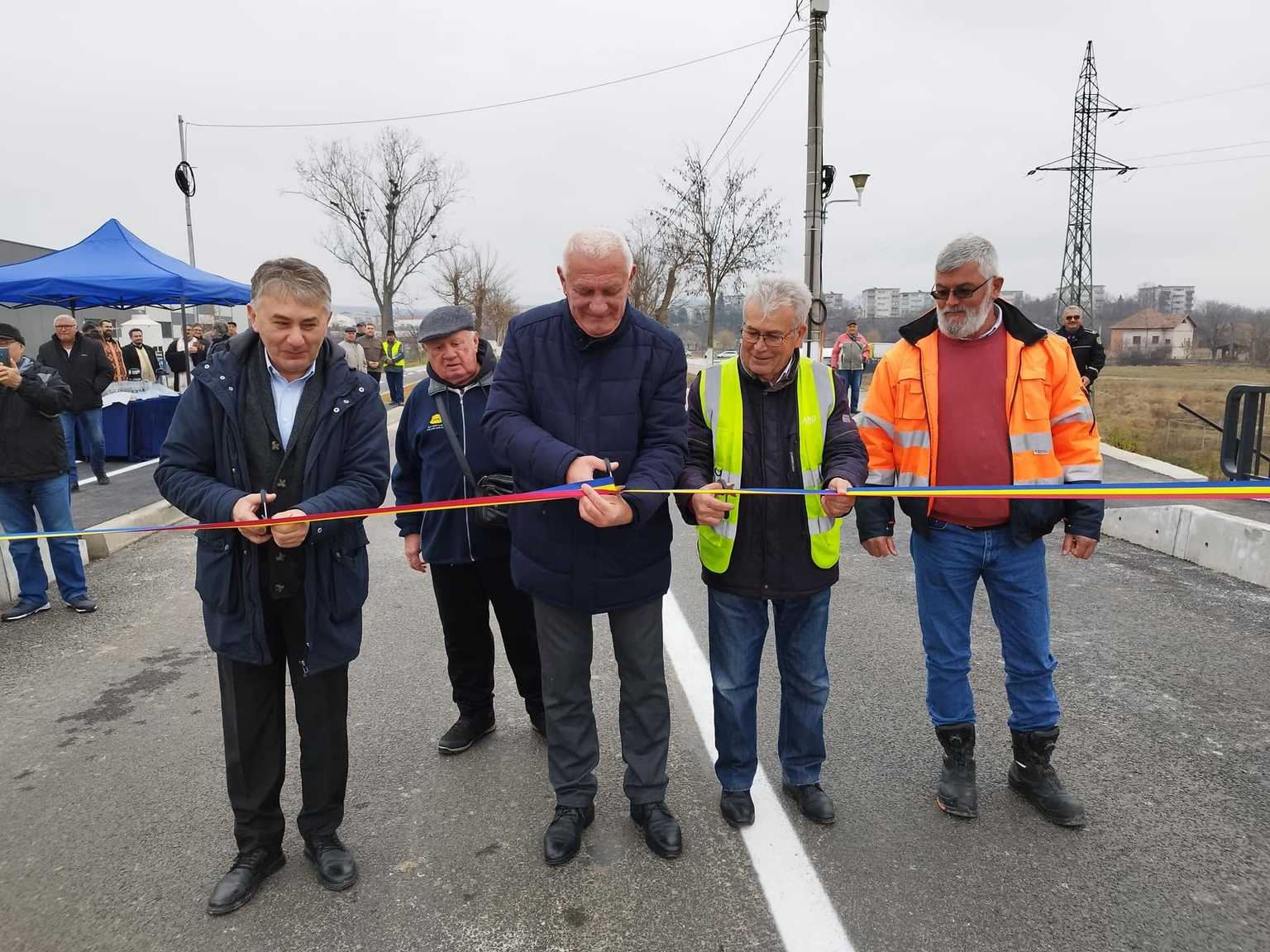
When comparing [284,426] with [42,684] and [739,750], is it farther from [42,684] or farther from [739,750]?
[42,684]

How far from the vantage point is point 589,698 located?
2.99 metres

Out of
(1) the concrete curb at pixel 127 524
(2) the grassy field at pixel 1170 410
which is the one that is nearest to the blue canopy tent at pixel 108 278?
(1) the concrete curb at pixel 127 524

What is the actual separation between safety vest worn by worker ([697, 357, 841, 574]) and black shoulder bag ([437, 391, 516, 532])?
881mm

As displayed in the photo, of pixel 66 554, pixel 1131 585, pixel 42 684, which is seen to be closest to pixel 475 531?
pixel 42 684

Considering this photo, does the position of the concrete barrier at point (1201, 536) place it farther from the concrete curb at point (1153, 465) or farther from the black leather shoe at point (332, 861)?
the black leather shoe at point (332, 861)

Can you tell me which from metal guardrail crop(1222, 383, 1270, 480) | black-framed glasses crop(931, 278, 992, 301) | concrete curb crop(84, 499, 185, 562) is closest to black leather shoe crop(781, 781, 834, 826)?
black-framed glasses crop(931, 278, 992, 301)

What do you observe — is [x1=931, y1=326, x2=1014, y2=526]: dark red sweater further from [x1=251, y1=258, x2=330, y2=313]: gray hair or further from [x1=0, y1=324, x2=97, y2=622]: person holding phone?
[x1=0, y1=324, x2=97, y2=622]: person holding phone

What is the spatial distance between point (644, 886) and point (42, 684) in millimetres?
3766

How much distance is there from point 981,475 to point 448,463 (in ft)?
7.32

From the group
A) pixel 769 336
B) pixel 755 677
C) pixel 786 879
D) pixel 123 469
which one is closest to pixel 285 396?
pixel 769 336

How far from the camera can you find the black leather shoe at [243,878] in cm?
259

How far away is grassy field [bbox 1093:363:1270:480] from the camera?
627 inches

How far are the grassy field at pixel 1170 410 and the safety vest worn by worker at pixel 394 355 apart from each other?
17450 millimetres

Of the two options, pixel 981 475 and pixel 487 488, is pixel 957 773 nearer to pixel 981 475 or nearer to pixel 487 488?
pixel 981 475
